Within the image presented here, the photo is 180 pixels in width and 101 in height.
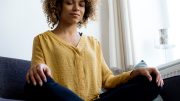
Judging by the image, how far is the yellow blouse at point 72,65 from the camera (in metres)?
1.19

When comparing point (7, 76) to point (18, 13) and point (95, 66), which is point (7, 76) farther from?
point (18, 13)

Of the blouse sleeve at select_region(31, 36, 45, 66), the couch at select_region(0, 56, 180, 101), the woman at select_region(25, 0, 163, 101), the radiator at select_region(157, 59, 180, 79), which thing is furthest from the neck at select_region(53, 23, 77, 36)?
the radiator at select_region(157, 59, 180, 79)

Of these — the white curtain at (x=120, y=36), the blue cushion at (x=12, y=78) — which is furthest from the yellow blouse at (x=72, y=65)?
the white curtain at (x=120, y=36)

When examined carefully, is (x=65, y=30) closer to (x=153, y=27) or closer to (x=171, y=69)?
(x=171, y=69)

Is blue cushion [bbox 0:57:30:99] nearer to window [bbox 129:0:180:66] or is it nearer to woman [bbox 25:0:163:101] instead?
woman [bbox 25:0:163:101]

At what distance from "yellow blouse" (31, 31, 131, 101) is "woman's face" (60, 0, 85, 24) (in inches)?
4.3

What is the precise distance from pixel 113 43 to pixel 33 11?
69cm

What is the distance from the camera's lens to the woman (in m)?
0.90

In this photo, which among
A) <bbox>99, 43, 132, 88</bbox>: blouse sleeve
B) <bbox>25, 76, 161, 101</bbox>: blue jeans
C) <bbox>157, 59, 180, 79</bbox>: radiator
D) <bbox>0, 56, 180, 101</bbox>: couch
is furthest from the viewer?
<bbox>157, 59, 180, 79</bbox>: radiator

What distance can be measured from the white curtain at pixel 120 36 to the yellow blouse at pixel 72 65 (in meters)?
0.92

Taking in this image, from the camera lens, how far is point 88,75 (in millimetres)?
1235

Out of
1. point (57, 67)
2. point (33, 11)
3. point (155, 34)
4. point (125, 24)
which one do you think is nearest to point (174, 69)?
point (155, 34)

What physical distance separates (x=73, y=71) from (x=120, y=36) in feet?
3.72

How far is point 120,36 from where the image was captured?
2.27 metres
